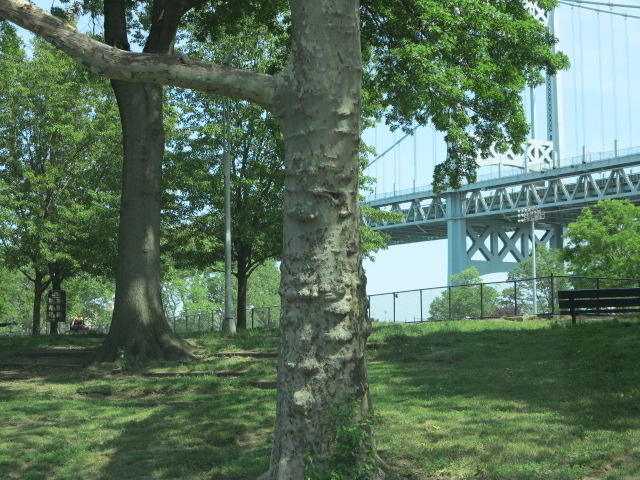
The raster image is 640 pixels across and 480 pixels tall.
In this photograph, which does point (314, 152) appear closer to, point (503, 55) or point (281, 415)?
point (281, 415)

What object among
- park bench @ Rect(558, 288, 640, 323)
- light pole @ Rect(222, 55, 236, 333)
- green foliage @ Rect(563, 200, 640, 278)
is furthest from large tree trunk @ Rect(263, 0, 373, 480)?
green foliage @ Rect(563, 200, 640, 278)

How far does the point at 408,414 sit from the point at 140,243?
7116mm

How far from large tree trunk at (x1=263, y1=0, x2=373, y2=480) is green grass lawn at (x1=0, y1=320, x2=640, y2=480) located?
1091 millimetres

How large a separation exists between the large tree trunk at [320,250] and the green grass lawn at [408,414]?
3.58ft

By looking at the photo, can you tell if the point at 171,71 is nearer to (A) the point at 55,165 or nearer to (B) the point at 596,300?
(B) the point at 596,300

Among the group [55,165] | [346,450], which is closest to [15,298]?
[55,165]

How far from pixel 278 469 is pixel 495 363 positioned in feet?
20.8

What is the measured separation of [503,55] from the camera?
1539 cm

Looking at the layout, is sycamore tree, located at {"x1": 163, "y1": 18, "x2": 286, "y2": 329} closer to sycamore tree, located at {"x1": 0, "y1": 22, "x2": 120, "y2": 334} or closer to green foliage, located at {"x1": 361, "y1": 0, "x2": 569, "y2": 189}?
sycamore tree, located at {"x1": 0, "y1": 22, "x2": 120, "y2": 334}

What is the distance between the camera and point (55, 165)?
94.5ft

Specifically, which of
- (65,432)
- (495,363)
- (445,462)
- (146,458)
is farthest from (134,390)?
(445,462)

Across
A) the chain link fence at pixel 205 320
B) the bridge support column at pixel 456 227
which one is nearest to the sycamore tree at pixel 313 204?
the chain link fence at pixel 205 320

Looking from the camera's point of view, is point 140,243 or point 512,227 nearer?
point 140,243

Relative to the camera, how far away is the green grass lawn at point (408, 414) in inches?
237
